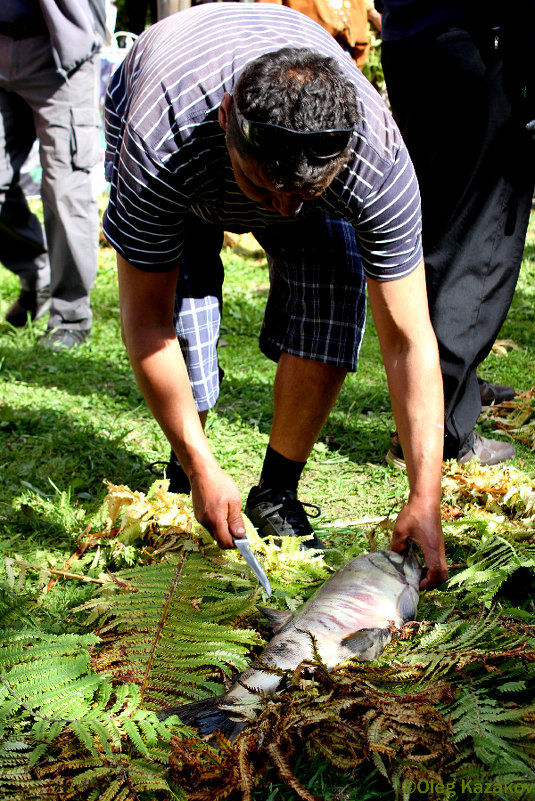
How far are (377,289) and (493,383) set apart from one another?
9.36 feet

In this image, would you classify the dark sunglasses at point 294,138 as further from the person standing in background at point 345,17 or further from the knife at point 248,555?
the person standing in background at point 345,17

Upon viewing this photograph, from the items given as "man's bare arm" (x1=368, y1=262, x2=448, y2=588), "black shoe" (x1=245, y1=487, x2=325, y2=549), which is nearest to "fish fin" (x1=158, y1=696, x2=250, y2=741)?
"man's bare arm" (x1=368, y1=262, x2=448, y2=588)

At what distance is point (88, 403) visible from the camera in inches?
191

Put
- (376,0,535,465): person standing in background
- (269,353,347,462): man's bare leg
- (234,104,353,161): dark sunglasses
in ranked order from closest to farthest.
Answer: (234,104,353,161): dark sunglasses < (269,353,347,462): man's bare leg < (376,0,535,465): person standing in background

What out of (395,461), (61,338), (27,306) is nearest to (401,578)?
(395,461)

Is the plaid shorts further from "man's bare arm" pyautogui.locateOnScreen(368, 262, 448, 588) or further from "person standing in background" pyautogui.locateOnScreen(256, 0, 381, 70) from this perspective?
"person standing in background" pyautogui.locateOnScreen(256, 0, 381, 70)

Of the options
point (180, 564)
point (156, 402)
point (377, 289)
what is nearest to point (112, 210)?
point (156, 402)

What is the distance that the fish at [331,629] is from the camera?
2.05 m

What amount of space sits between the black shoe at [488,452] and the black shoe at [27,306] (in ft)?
12.0

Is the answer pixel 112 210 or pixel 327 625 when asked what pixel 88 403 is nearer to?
pixel 112 210

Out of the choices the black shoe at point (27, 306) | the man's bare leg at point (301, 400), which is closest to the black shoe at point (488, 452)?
the man's bare leg at point (301, 400)

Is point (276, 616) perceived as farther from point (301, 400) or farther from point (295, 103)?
point (295, 103)

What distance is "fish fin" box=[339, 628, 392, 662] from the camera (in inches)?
89.1

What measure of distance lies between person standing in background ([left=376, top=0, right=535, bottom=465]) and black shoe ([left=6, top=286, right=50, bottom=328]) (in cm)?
334
